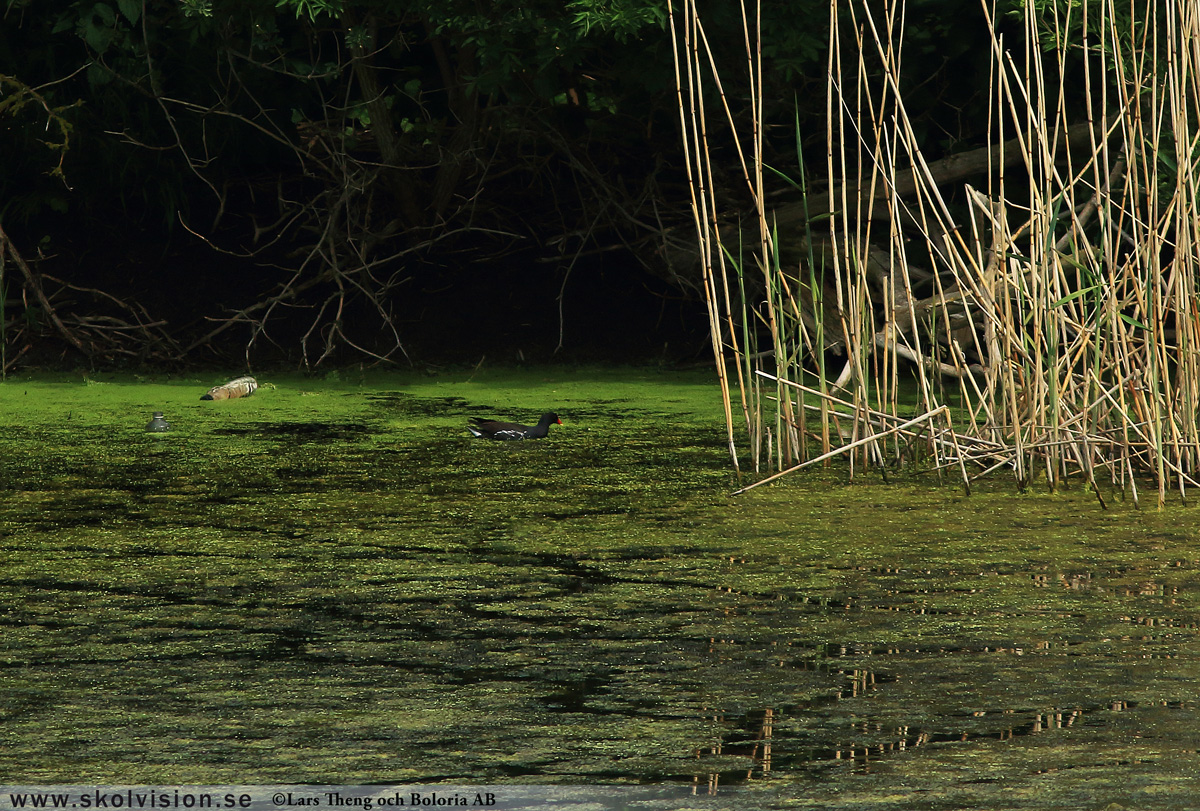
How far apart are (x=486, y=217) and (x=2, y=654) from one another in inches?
210

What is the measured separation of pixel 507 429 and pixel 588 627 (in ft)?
6.77

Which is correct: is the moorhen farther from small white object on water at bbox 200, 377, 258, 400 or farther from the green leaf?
the green leaf

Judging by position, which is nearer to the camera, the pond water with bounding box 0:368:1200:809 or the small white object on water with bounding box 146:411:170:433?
the pond water with bounding box 0:368:1200:809

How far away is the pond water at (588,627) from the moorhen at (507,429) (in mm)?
62

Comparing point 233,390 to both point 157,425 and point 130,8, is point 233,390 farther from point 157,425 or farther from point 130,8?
point 130,8

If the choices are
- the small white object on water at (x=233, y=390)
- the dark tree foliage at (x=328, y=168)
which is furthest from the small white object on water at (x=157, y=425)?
the dark tree foliage at (x=328, y=168)

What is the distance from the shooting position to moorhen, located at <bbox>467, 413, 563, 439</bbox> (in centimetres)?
463

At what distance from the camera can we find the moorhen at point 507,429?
15.2 feet

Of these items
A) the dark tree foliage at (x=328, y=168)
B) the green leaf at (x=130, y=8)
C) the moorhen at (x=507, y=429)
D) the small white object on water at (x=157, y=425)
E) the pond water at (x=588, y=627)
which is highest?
the green leaf at (x=130, y=8)

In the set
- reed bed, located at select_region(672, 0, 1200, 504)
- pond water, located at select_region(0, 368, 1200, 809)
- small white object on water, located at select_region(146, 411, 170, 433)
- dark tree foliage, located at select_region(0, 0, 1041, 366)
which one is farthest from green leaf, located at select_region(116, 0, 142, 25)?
reed bed, located at select_region(672, 0, 1200, 504)

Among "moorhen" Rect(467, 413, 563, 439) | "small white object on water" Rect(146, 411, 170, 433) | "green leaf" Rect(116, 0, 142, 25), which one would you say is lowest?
"moorhen" Rect(467, 413, 563, 439)

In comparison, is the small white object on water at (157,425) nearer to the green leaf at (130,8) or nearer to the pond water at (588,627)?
the pond water at (588,627)

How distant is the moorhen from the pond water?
2.4 inches

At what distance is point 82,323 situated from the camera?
→ 678 cm
